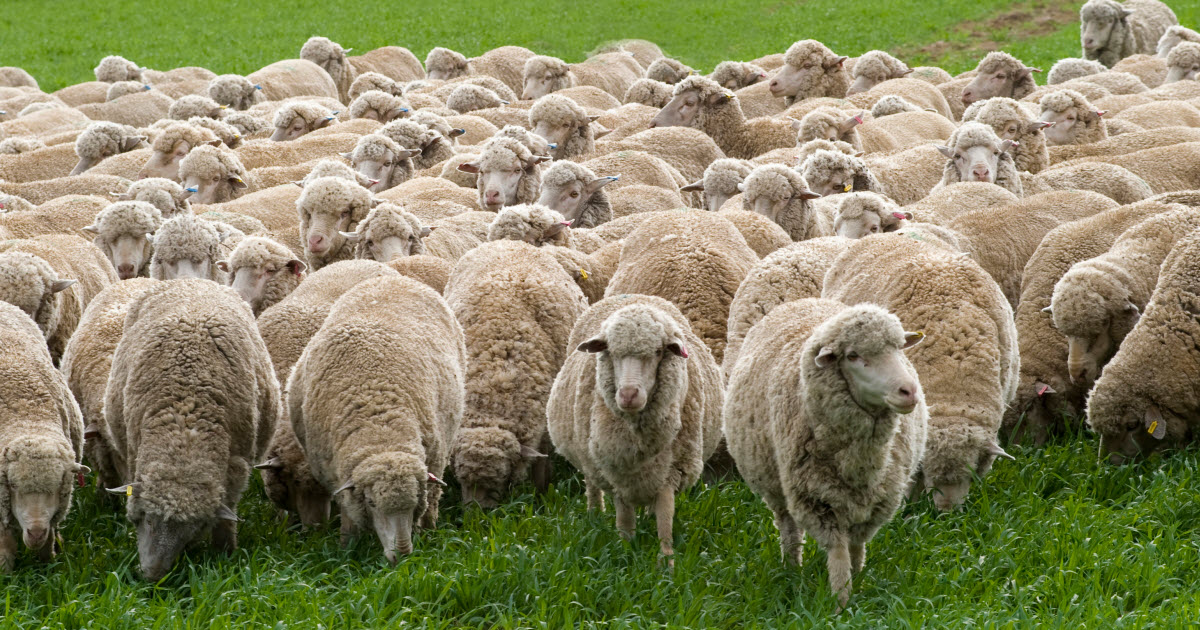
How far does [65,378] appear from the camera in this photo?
701 cm

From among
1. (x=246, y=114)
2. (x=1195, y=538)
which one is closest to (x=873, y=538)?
(x=1195, y=538)

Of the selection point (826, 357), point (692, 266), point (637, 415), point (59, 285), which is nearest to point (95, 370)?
point (59, 285)

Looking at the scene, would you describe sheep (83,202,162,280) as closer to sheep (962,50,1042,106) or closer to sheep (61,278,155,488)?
sheep (61,278,155,488)

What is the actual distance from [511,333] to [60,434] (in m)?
2.23

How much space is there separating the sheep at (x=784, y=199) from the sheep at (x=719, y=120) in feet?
11.3

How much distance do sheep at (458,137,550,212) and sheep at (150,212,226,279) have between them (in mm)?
2520

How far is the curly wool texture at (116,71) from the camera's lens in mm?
21562

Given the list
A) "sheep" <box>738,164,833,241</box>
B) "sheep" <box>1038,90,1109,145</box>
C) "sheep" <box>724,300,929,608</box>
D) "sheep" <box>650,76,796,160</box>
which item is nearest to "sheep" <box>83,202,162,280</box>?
"sheep" <box>738,164,833,241</box>

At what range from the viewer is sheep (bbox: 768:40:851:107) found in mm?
14953

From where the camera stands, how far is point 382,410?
601 cm

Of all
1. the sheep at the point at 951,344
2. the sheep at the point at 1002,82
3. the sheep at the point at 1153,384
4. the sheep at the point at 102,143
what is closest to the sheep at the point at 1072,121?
the sheep at the point at 1002,82

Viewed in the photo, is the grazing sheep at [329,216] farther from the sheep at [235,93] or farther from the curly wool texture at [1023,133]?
the sheep at [235,93]

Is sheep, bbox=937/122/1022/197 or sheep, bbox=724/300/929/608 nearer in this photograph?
sheep, bbox=724/300/929/608

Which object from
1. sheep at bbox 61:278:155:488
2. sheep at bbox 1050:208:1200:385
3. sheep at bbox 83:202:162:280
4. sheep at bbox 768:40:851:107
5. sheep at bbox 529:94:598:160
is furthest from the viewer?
sheep at bbox 768:40:851:107
